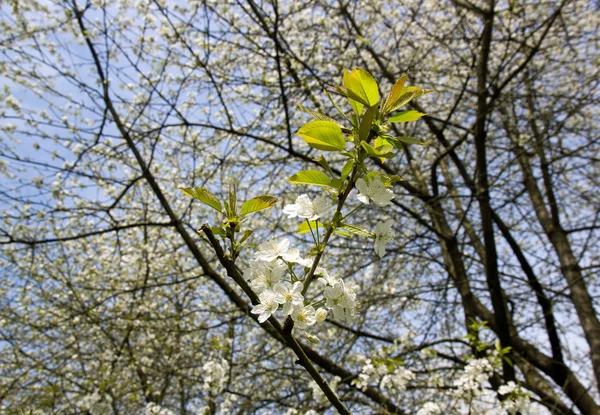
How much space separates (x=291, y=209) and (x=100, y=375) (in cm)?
447

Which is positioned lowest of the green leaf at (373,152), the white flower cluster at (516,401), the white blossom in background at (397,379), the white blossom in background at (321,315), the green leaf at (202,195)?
the white flower cluster at (516,401)

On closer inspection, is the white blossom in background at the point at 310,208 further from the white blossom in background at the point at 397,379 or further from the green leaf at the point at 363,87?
the white blossom in background at the point at 397,379

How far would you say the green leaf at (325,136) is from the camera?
0.85 m

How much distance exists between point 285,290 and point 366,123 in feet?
1.16

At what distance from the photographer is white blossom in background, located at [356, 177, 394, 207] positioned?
902mm

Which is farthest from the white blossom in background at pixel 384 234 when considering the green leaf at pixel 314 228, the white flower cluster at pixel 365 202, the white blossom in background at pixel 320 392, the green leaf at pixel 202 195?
the white blossom in background at pixel 320 392

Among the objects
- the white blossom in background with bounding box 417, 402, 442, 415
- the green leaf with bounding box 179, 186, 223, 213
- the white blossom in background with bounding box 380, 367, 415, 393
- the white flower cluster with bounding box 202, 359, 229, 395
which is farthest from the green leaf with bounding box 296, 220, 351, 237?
the white flower cluster with bounding box 202, 359, 229, 395

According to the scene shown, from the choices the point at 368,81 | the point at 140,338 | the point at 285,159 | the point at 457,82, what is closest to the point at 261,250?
the point at 368,81

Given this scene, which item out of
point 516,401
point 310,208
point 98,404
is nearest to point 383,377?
point 516,401

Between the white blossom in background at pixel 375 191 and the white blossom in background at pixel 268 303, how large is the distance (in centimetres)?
26

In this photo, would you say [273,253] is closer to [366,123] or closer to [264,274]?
[264,274]

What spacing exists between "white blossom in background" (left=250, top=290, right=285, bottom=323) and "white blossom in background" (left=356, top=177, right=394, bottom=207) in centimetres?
26

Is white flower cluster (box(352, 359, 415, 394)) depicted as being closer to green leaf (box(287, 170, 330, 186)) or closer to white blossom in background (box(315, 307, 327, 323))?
white blossom in background (box(315, 307, 327, 323))

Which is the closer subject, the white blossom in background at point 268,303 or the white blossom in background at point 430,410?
the white blossom in background at point 268,303
